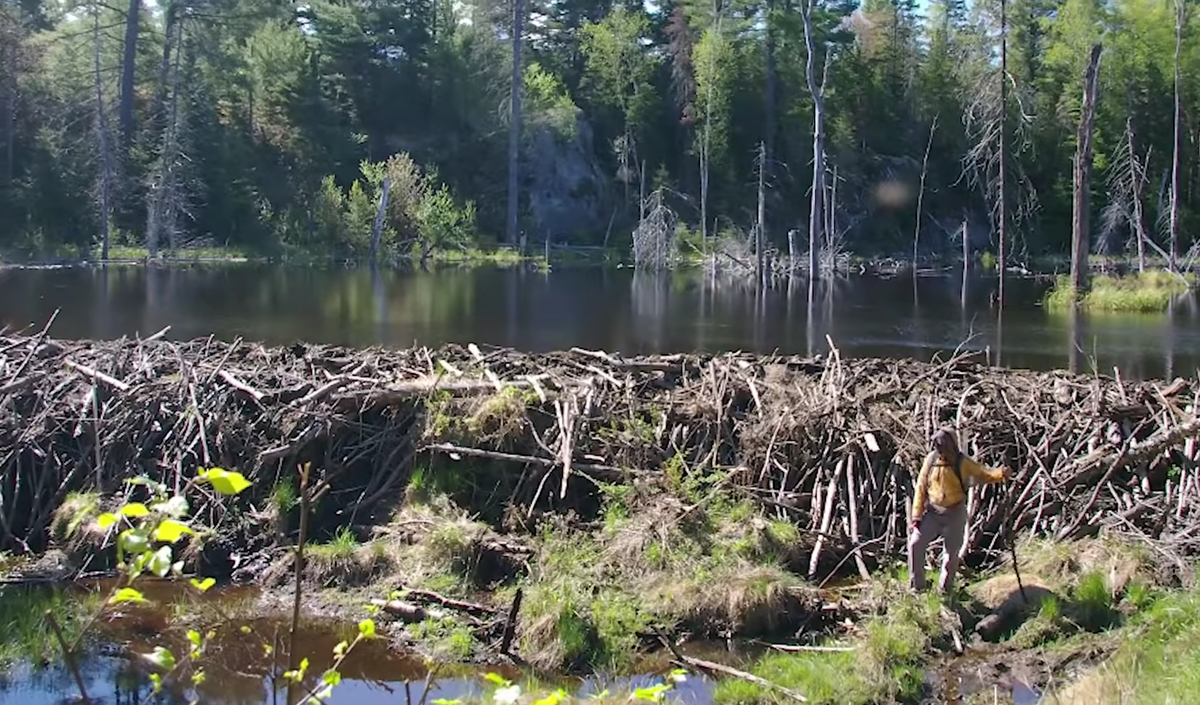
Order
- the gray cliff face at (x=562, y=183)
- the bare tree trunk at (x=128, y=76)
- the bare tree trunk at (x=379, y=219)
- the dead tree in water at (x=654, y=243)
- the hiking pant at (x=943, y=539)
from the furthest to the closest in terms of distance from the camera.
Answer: the gray cliff face at (x=562, y=183) < the bare tree trunk at (x=128, y=76) < the bare tree trunk at (x=379, y=219) < the dead tree in water at (x=654, y=243) < the hiking pant at (x=943, y=539)

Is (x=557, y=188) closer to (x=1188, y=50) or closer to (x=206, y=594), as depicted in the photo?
(x=1188, y=50)

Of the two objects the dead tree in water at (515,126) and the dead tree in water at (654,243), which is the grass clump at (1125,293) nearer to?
the dead tree in water at (654,243)

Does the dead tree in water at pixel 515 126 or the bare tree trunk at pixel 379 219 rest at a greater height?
the dead tree in water at pixel 515 126

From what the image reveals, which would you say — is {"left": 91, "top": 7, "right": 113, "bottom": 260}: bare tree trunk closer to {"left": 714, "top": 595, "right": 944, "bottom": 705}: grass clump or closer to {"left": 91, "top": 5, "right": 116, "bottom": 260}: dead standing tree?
{"left": 91, "top": 5, "right": 116, "bottom": 260}: dead standing tree

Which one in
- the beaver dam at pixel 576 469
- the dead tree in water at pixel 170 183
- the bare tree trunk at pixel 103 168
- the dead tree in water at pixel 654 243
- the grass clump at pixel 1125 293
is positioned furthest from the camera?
the dead tree in water at pixel 170 183

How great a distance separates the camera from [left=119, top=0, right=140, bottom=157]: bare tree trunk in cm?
6756

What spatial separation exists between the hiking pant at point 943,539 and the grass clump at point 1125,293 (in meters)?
31.0

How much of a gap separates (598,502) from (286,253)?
5735cm

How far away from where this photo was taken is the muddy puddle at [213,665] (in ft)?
28.5

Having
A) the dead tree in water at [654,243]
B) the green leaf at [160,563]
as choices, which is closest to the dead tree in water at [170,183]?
the dead tree in water at [654,243]

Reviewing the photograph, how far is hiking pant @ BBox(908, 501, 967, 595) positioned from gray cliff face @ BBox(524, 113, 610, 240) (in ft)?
221

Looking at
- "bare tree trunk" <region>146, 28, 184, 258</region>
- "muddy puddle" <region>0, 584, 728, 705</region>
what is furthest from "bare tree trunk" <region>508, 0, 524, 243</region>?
"muddy puddle" <region>0, 584, 728, 705</region>

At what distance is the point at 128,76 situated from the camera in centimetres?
6775

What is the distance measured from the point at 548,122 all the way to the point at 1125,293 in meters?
45.4
